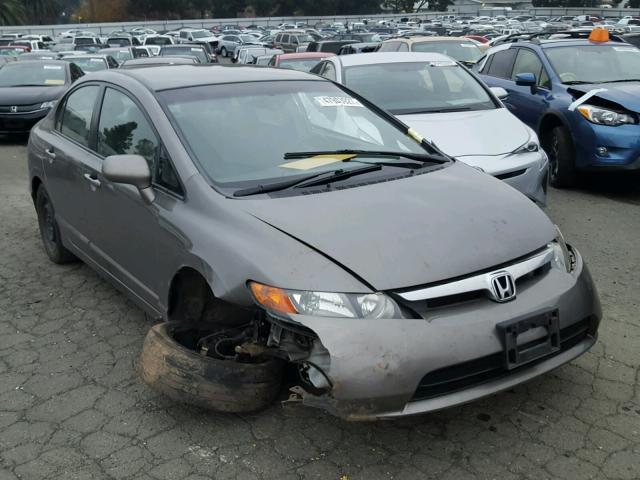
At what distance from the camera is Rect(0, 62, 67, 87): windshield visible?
1262cm

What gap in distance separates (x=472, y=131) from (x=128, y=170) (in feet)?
12.4

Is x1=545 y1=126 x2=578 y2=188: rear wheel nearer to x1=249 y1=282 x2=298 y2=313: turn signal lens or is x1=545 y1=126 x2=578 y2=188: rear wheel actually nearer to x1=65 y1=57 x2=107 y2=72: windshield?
x1=249 y1=282 x2=298 y2=313: turn signal lens

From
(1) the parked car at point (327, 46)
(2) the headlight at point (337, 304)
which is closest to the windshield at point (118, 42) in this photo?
(1) the parked car at point (327, 46)

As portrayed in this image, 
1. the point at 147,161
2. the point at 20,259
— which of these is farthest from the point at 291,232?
the point at 20,259

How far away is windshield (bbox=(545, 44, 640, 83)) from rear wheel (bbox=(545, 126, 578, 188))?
0.74m

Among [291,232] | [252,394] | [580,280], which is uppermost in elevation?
[291,232]

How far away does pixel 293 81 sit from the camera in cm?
427

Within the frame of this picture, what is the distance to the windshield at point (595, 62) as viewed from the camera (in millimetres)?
7859

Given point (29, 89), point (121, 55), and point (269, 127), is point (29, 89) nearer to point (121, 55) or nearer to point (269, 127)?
point (121, 55)

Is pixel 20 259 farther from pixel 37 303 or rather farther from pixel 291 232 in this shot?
pixel 291 232


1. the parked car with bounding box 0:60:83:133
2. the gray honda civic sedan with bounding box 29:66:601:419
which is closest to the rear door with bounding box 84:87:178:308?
the gray honda civic sedan with bounding box 29:66:601:419

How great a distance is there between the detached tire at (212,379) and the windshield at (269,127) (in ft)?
2.94

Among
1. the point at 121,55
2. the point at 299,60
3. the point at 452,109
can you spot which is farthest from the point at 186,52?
the point at 452,109

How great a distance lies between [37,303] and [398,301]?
3080 millimetres
